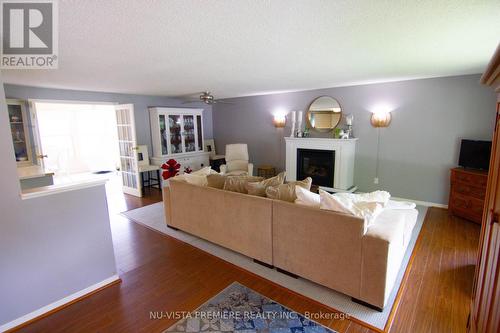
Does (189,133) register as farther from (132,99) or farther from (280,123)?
(280,123)

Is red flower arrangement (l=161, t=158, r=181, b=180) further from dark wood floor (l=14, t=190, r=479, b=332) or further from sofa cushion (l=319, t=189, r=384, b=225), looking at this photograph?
sofa cushion (l=319, t=189, r=384, b=225)

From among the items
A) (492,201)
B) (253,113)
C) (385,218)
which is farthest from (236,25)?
(253,113)

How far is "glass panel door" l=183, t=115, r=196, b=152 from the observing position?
21.3 feet

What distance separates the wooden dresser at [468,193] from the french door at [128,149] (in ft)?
18.9

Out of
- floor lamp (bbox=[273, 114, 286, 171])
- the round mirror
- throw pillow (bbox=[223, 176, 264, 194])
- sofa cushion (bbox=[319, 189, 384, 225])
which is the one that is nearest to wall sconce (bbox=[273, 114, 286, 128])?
floor lamp (bbox=[273, 114, 286, 171])

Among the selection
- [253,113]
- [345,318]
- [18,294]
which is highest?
[253,113]

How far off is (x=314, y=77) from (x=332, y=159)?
1.85 metres

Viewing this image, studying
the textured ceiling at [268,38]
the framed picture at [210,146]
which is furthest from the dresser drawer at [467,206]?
the framed picture at [210,146]

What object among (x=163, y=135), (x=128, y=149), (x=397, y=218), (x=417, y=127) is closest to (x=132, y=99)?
(x=163, y=135)

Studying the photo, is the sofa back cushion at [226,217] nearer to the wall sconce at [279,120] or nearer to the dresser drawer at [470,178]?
the dresser drawer at [470,178]

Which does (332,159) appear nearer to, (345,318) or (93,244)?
(345,318)

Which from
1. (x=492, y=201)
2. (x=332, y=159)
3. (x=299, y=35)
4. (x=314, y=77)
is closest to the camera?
(x=492, y=201)

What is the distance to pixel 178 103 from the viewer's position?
668 cm

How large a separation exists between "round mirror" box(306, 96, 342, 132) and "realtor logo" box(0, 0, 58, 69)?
451 centimetres
